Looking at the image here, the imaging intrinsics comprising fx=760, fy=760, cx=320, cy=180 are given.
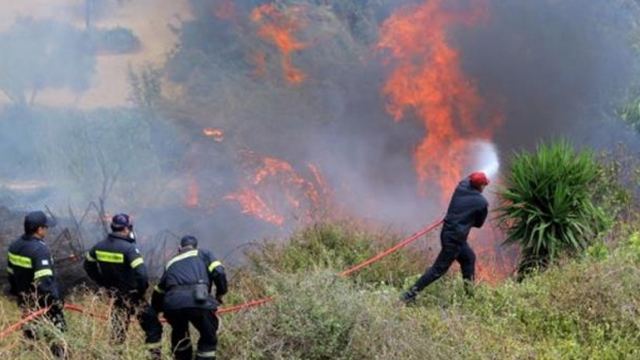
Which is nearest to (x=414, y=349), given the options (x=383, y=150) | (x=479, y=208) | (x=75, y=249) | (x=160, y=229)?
(x=479, y=208)

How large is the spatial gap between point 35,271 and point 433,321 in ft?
13.0

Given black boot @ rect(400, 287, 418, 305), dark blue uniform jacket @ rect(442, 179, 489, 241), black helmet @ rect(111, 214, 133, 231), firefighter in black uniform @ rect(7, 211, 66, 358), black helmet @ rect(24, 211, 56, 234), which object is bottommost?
firefighter in black uniform @ rect(7, 211, 66, 358)

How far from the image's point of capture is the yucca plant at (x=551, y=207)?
10.5 m

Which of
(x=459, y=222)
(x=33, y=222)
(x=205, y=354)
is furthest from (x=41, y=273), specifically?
(x=459, y=222)

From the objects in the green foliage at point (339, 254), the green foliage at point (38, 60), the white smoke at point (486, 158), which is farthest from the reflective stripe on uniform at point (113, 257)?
the green foliage at point (38, 60)

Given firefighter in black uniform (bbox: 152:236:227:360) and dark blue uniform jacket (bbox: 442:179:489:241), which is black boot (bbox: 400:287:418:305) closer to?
dark blue uniform jacket (bbox: 442:179:489:241)

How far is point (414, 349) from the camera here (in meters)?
6.95

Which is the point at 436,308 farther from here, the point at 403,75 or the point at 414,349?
the point at 403,75

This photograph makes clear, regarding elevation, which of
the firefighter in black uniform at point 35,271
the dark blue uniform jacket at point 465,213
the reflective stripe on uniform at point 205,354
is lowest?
the firefighter in black uniform at point 35,271

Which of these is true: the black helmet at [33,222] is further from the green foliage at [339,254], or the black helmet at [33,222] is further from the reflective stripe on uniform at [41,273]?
the green foliage at [339,254]

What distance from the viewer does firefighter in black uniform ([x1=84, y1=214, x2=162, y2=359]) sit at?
24.4ft

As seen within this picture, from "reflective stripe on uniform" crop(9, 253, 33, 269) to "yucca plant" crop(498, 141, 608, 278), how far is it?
648 centimetres

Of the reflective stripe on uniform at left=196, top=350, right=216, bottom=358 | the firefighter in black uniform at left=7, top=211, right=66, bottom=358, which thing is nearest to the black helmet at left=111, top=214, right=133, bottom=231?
the firefighter in black uniform at left=7, top=211, right=66, bottom=358

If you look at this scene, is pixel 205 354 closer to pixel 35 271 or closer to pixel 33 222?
pixel 35 271
